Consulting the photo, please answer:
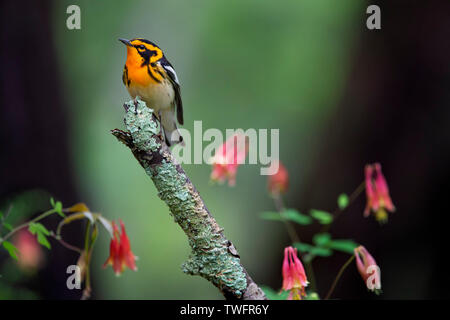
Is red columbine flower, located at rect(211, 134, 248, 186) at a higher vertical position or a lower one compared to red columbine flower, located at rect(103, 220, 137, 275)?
higher

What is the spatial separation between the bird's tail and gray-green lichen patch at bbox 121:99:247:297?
1.58m

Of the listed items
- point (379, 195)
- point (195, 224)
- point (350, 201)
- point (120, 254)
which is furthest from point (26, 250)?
point (350, 201)

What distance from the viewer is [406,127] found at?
3.86 m

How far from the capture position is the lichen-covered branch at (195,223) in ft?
6.04

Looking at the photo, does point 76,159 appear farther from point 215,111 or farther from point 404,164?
point 215,111

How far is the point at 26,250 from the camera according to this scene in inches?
116

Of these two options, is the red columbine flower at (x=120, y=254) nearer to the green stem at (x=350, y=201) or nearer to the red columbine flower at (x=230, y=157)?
the red columbine flower at (x=230, y=157)

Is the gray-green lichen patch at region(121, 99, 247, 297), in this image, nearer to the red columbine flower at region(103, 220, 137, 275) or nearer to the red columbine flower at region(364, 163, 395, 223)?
the red columbine flower at region(103, 220, 137, 275)

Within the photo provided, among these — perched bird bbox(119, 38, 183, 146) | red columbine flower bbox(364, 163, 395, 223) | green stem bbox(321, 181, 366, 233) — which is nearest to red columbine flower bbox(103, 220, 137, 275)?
perched bird bbox(119, 38, 183, 146)

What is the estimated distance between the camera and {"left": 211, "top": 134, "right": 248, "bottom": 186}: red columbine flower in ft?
9.75

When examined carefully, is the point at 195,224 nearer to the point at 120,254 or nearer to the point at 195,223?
the point at 195,223

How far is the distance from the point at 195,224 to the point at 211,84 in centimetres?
744

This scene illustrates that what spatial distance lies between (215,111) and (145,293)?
138 inches
